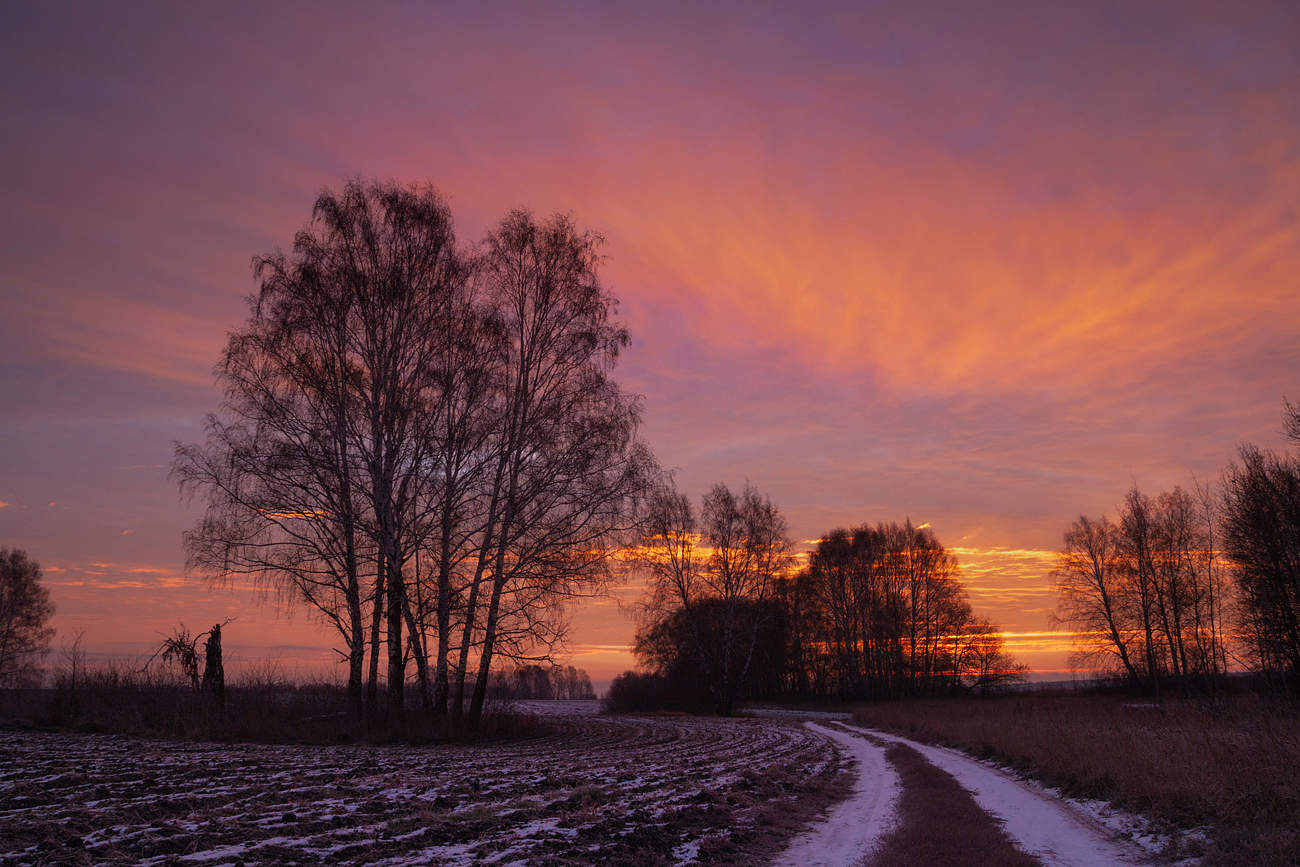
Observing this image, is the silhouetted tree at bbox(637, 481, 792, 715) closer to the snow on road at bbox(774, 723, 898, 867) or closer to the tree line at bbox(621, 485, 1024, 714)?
the tree line at bbox(621, 485, 1024, 714)

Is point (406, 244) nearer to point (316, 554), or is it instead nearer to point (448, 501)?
point (448, 501)

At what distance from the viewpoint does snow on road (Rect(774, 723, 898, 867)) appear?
8.08 metres

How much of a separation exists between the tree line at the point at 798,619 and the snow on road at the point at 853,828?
27.6 metres

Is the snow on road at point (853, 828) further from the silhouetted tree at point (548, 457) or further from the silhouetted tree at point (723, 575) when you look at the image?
the silhouetted tree at point (723, 575)

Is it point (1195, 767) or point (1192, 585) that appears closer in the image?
point (1195, 767)

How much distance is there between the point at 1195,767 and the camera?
10.3 m

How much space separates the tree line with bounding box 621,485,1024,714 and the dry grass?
25045 mm

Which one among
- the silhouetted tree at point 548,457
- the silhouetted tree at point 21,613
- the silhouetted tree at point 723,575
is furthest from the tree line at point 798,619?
the silhouetted tree at point 21,613

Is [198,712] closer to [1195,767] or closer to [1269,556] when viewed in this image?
[1195,767]

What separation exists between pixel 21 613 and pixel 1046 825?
58.1 metres

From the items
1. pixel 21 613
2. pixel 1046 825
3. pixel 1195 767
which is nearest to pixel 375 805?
pixel 1046 825

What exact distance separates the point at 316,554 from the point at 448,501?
3.63 meters

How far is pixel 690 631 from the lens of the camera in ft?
152

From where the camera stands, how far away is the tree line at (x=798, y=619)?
44.5 meters
